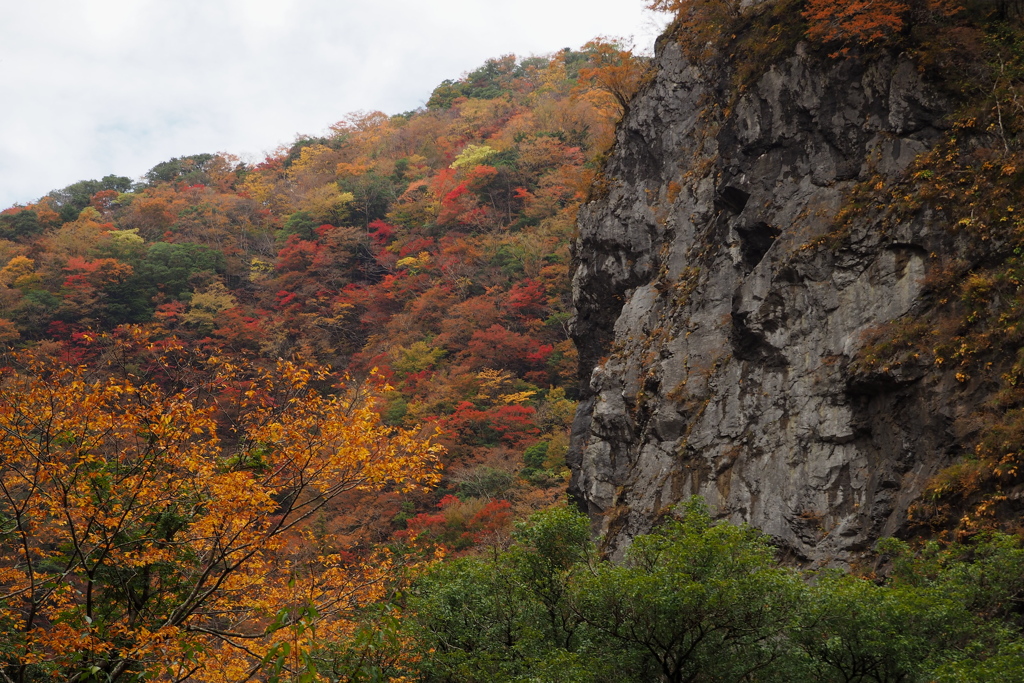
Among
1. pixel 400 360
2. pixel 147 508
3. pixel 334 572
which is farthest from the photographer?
pixel 400 360

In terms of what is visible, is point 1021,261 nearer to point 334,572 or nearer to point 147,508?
point 334,572

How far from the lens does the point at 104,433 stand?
786 centimetres

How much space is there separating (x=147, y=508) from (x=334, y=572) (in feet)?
7.09

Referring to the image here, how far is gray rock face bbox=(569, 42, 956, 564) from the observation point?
1270 cm

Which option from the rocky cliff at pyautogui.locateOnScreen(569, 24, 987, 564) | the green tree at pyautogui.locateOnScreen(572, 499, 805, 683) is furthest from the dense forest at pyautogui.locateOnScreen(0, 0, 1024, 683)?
the rocky cliff at pyautogui.locateOnScreen(569, 24, 987, 564)

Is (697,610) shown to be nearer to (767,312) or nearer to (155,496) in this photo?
(155,496)

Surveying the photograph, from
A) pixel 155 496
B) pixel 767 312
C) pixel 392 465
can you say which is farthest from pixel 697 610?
pixel 767 312

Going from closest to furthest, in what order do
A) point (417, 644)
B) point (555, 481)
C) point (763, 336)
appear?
1. point (417, 644)
2. point (763, 336)
3. point (555, 481)

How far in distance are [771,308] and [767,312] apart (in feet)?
0.36

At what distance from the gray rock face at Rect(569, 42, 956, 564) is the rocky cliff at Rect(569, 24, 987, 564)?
4 cm

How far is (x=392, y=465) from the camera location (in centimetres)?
814

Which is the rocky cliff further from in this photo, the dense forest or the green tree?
the green tree

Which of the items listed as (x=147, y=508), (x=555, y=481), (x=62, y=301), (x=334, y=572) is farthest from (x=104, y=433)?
(x=62, y=301)

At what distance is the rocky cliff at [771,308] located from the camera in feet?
41.5
